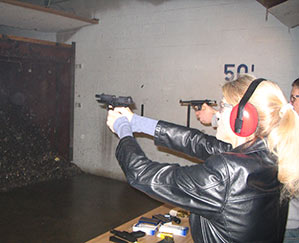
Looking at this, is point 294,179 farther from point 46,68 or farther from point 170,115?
point 46,68

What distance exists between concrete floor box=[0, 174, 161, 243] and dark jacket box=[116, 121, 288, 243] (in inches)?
78.0

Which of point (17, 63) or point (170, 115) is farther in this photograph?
point (17, 63)

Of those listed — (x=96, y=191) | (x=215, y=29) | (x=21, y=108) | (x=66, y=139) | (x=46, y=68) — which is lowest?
(x=96, y=191)

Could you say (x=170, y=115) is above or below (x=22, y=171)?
above

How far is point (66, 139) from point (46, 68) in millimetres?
1256

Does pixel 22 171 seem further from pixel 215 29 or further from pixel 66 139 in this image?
pixel 215 29

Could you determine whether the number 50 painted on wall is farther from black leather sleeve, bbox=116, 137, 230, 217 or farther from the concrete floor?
black leather sleeve, bbox=116, 137, 230, 217

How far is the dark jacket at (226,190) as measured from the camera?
Answer: 3.11ft

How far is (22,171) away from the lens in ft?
14.3

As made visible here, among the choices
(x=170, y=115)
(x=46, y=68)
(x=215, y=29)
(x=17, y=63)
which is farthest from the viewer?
(x=46, y=68)

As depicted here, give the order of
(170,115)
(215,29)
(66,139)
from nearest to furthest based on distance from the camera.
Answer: (215,29)
(170,115)
(66,139)

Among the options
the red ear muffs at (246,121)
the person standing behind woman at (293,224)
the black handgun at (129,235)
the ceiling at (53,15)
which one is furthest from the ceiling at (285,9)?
the black handgun at (129,235)

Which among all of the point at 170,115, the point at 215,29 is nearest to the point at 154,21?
the point at 215,29

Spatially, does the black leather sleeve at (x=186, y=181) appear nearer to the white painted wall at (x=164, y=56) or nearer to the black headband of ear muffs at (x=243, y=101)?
the black headband of ear muffs at (x=243, y=101)
